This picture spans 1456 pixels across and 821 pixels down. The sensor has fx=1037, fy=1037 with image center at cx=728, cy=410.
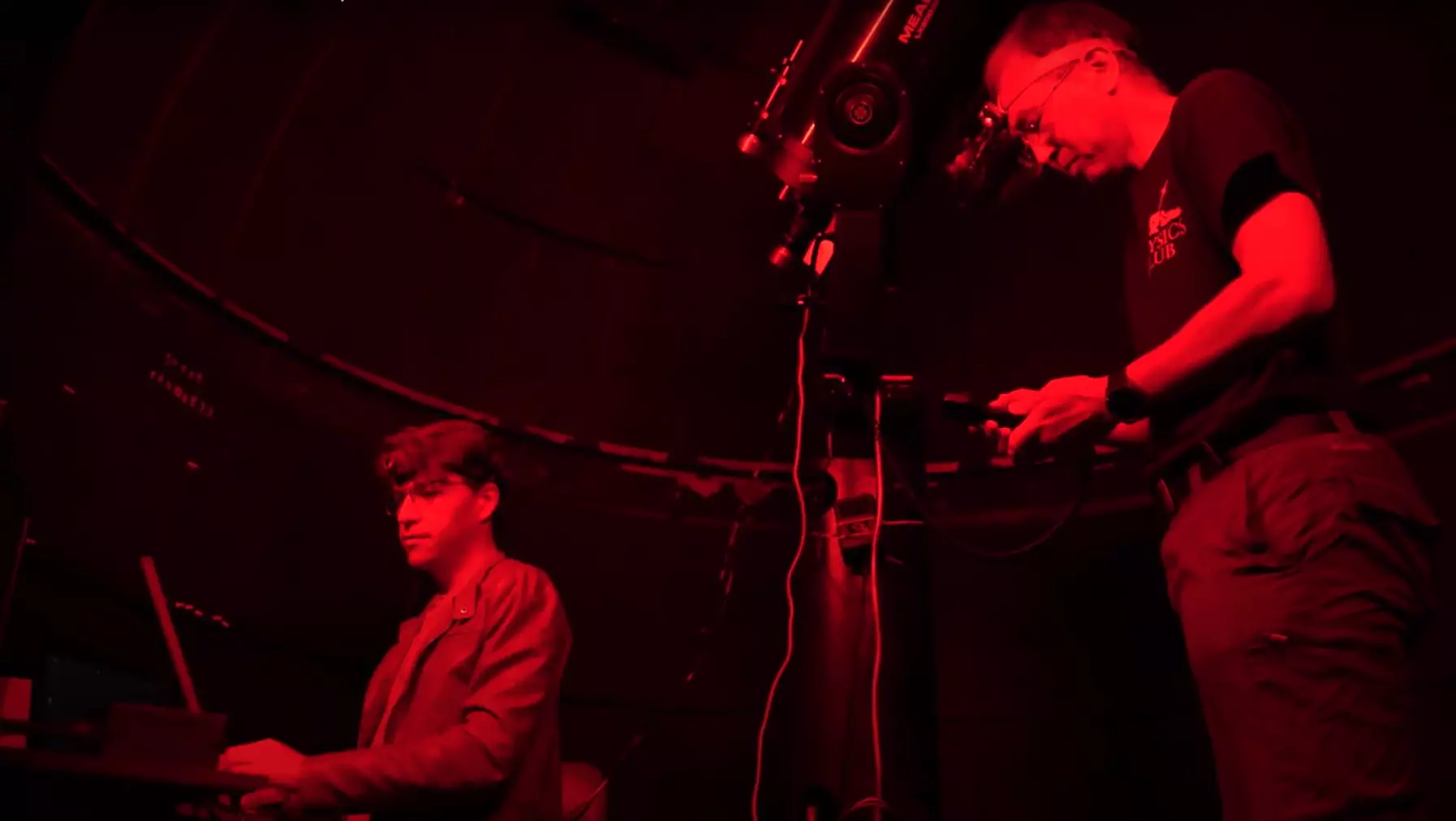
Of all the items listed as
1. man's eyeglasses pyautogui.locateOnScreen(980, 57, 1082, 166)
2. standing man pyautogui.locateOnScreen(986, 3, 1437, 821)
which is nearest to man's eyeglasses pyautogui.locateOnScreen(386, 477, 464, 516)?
standing man pyautogui.locateOnScreen(986, 3, 1437, 821)

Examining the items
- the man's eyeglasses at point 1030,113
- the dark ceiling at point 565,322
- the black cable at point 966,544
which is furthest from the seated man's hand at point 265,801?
the man's eyeglasses at point 1030,113

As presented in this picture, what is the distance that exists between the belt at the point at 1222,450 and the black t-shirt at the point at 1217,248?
10mm

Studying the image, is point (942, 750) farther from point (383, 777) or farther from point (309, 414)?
point (309, 414)

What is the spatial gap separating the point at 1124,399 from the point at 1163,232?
0.30 meters

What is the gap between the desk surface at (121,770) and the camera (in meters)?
0.88

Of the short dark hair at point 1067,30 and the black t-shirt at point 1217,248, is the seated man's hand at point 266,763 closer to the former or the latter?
the black t-shirt at point 1217,248

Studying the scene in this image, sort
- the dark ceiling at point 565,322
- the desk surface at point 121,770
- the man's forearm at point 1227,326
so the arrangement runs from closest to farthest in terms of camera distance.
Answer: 1. the desk surface at point 121,770
2. the man's forearm at point 1227,326
3. the dark ceiling at point 565,322

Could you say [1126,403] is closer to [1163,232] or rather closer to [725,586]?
[1163,232]

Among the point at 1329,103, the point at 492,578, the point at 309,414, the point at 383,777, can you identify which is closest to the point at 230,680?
the point at 309,414

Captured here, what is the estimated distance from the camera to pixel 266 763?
1261 millimetres

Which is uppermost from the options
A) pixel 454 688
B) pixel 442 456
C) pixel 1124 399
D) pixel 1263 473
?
pixel 442 456

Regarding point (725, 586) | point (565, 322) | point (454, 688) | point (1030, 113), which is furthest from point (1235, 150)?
point (565, 322)

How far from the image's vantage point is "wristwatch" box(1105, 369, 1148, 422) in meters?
1.19

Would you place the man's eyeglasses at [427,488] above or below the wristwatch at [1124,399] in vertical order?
above
